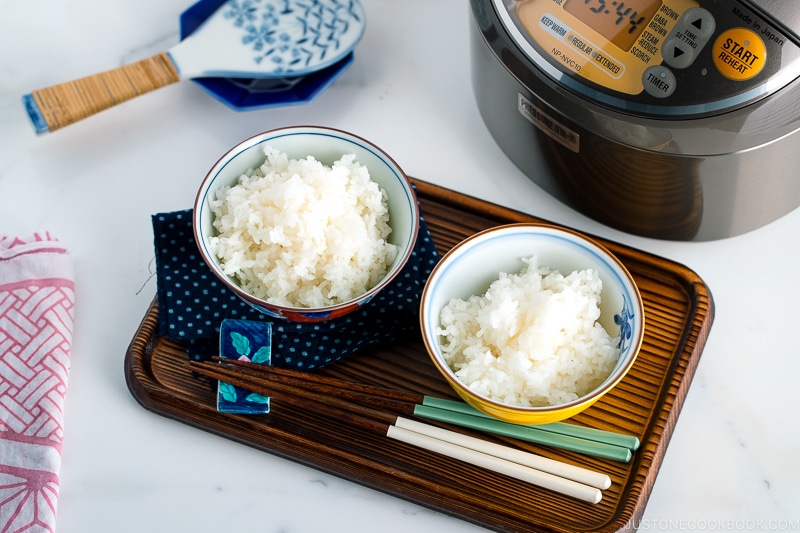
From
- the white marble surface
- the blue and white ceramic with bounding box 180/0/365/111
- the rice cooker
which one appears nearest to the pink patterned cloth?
the white marble surface

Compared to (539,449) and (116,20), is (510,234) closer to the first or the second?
(539,449)

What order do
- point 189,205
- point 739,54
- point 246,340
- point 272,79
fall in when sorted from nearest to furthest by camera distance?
point 739,54, point 246,340, point 189,205, point 272,79

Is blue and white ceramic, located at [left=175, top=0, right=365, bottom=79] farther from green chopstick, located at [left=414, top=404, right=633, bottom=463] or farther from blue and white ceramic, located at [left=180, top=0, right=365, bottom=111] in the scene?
green chopstick, located at [left=414, top=404, right=633, bottom=463]

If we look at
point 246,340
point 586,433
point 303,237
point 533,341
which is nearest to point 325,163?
point 303,237

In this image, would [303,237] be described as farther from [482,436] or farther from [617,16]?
[617,16]

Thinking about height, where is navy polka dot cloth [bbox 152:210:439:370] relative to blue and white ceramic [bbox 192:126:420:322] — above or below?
below

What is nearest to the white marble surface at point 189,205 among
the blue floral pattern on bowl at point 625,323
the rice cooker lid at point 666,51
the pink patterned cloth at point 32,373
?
the pink patterned cloth at point 32,373
